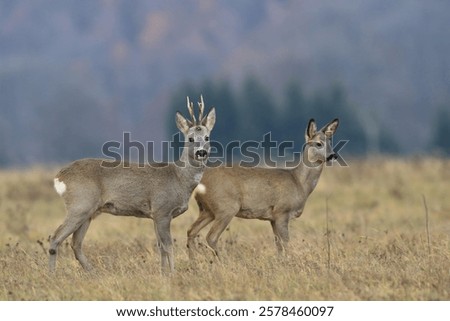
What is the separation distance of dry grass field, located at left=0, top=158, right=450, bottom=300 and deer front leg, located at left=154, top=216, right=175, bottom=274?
0.48 ft

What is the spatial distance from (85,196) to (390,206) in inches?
441

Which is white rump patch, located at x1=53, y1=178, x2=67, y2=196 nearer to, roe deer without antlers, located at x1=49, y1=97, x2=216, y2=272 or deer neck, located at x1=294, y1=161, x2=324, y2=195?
roe deer without antlers, located at x1=49, y1=97, x2=216, y2=272

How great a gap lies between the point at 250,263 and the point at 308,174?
277 cm

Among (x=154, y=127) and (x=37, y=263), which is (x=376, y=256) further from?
(x=154, y=127)

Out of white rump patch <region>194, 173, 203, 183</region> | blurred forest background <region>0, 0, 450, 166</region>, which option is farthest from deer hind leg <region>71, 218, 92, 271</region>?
blurred forest background <region>0, 0, 450, 166</region>

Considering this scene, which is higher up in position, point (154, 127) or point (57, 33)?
point (57, 33)

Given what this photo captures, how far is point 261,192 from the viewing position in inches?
551

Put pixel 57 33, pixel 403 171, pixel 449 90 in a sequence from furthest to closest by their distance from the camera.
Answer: pixel 57 33 < pixel 449 90 < pixel 403 171

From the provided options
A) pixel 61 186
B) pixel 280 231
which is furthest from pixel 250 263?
pixel 61 186

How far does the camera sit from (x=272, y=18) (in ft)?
646

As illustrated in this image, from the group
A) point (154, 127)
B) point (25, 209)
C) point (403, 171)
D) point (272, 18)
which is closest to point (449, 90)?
point (154, 127)

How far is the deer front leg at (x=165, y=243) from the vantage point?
12.2m

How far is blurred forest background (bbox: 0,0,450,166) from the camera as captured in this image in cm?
14850

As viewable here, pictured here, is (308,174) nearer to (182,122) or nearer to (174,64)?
(182,122)
